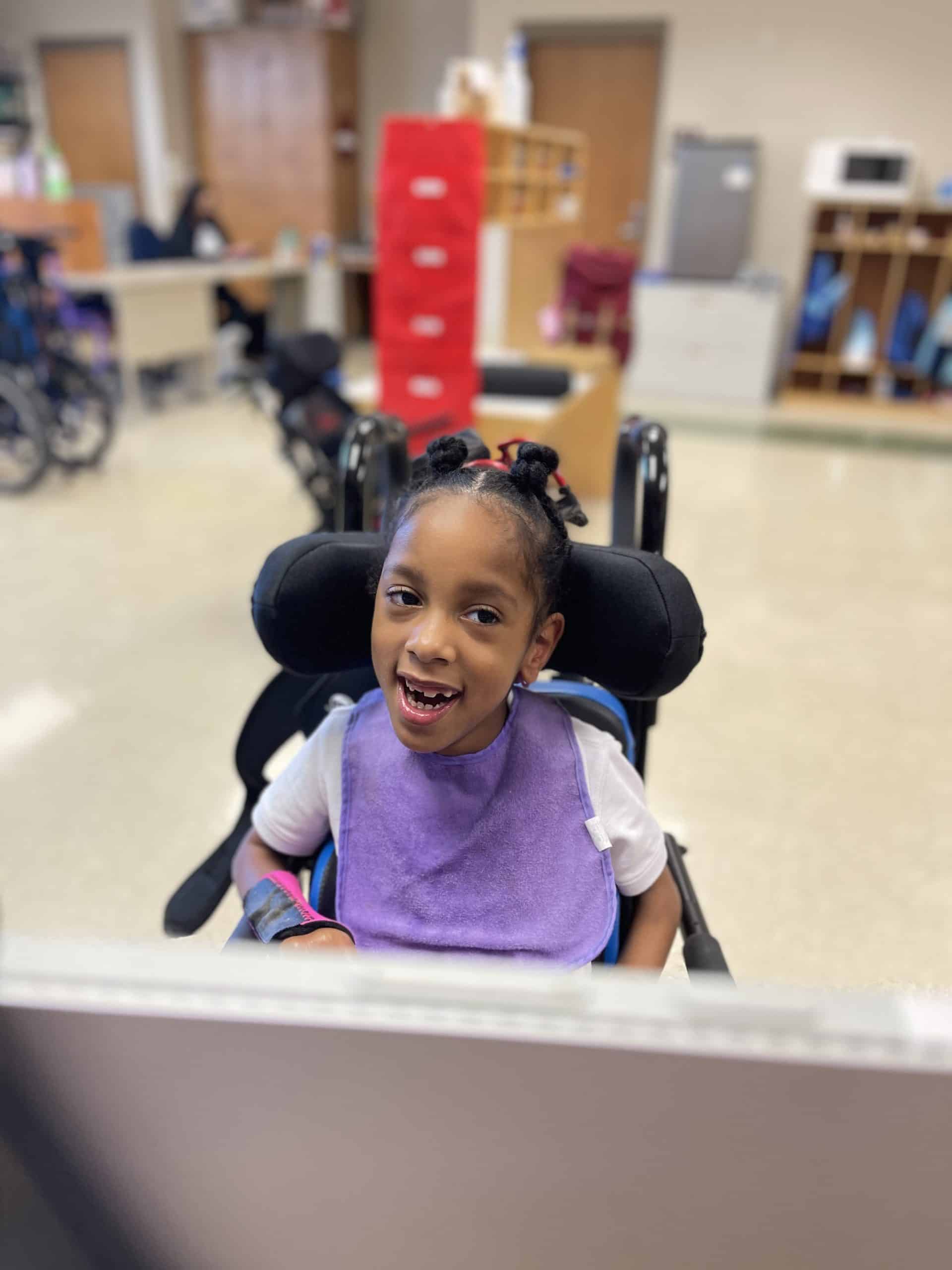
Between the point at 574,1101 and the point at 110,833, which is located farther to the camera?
the point at 110,833

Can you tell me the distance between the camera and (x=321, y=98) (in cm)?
751

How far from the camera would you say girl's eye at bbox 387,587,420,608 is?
2.80ft

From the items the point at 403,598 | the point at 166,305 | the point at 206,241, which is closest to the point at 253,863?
the point at 403,598

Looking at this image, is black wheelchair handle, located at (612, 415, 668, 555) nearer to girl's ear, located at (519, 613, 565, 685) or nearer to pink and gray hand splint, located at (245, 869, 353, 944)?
girl's ear, located at (519, 613, 565, 685)

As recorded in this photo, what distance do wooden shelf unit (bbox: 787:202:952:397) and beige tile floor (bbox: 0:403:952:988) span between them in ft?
8.35

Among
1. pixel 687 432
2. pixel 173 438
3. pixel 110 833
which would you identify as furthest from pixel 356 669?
pixel 687 432

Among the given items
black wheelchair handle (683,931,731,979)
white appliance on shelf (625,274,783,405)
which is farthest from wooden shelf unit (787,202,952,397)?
black wheelchair handle (683,931,731,979)

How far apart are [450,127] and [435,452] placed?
2.18 metres

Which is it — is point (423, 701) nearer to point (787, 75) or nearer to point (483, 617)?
point (483, 617)

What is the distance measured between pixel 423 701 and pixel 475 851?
0.56 feet

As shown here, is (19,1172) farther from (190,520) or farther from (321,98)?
(321,98)

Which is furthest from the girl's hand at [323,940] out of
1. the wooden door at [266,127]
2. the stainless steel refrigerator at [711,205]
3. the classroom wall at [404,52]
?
the classroom wall at [404,52]

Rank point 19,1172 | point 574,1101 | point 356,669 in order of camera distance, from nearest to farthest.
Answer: point 574,1101, point 19,1172, point 356,669

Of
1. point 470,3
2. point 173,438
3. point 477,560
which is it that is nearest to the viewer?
point 477,560
